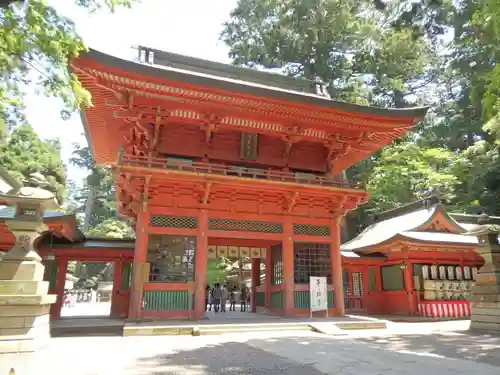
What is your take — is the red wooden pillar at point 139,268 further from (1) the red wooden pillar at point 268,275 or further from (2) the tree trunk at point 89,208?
(2) the tree trunk at point 89,208

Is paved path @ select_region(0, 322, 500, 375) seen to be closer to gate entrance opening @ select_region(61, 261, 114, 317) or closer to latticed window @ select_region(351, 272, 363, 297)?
latticed window @ select_region(351, 272, 363, 297)

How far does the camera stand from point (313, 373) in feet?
19.2

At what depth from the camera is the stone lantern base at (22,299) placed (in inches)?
303

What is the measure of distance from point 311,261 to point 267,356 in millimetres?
7685

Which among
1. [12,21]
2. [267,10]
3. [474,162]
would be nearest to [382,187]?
[474,162]

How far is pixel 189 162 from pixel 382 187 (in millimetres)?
19541

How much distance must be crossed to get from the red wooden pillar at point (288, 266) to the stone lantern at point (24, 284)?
7957 millimetres

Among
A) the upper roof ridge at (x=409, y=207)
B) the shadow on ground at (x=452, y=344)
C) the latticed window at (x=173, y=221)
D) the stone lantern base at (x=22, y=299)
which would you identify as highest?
the upper roof ridge at (x=409, y=207)

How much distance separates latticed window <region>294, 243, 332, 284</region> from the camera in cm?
1454

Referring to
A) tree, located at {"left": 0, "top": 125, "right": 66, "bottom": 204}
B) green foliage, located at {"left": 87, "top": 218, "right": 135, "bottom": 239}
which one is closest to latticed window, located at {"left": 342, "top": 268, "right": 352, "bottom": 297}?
tree, located at {"left": 0, "top": 125, "right": 66, "bottom": 204}

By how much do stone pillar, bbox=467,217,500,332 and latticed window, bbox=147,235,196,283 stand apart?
936 cm

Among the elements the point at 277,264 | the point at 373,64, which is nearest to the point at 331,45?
the point at 373,64

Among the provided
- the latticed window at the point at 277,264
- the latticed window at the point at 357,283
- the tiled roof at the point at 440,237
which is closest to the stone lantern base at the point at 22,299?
the latticed window at the point at 277,264

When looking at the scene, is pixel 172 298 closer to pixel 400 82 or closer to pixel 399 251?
pixel 399 251
